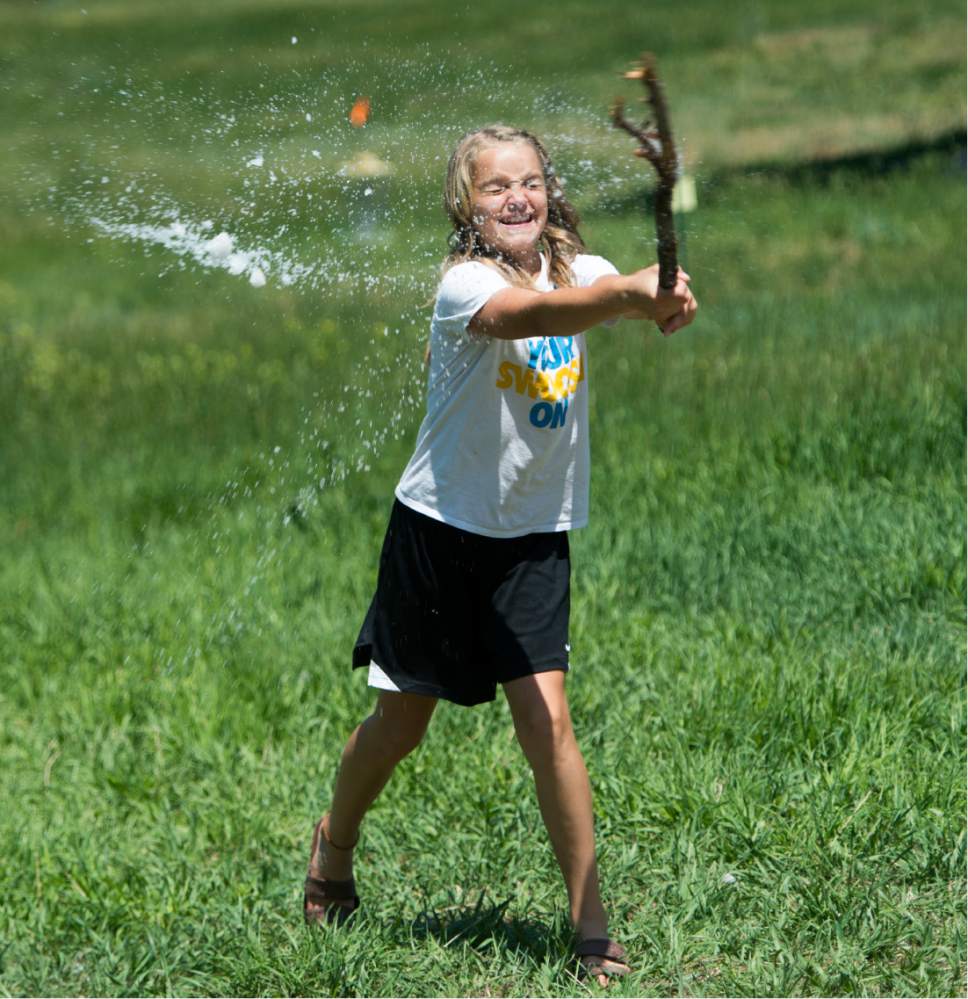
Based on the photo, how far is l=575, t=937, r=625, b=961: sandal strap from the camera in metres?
3.05

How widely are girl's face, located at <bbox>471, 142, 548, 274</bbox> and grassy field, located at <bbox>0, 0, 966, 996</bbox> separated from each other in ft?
1.11

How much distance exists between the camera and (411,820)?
3756mm

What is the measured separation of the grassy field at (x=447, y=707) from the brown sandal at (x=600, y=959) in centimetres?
5

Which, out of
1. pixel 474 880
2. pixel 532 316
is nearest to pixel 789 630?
pixel 474 880

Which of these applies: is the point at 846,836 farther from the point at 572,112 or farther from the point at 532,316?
the point at 572,112

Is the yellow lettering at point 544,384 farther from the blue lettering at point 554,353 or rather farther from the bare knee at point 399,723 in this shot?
the bare knee at point 399,723

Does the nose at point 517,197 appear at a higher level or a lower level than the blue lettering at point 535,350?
higher

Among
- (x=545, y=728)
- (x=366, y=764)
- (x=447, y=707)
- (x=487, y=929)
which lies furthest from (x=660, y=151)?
(x=447, y=707)

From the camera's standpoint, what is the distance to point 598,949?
A: 10.0 feet

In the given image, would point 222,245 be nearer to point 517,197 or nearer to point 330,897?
point 517,197

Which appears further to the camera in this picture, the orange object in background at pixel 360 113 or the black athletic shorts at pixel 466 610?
the orange object in background at pixel 360 113

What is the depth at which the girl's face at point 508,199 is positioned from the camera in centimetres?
299

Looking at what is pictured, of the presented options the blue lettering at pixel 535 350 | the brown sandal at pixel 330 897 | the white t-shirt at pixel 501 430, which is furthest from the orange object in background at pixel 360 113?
the brown sandal at pixel 330 897

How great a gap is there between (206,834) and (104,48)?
23546 mm
